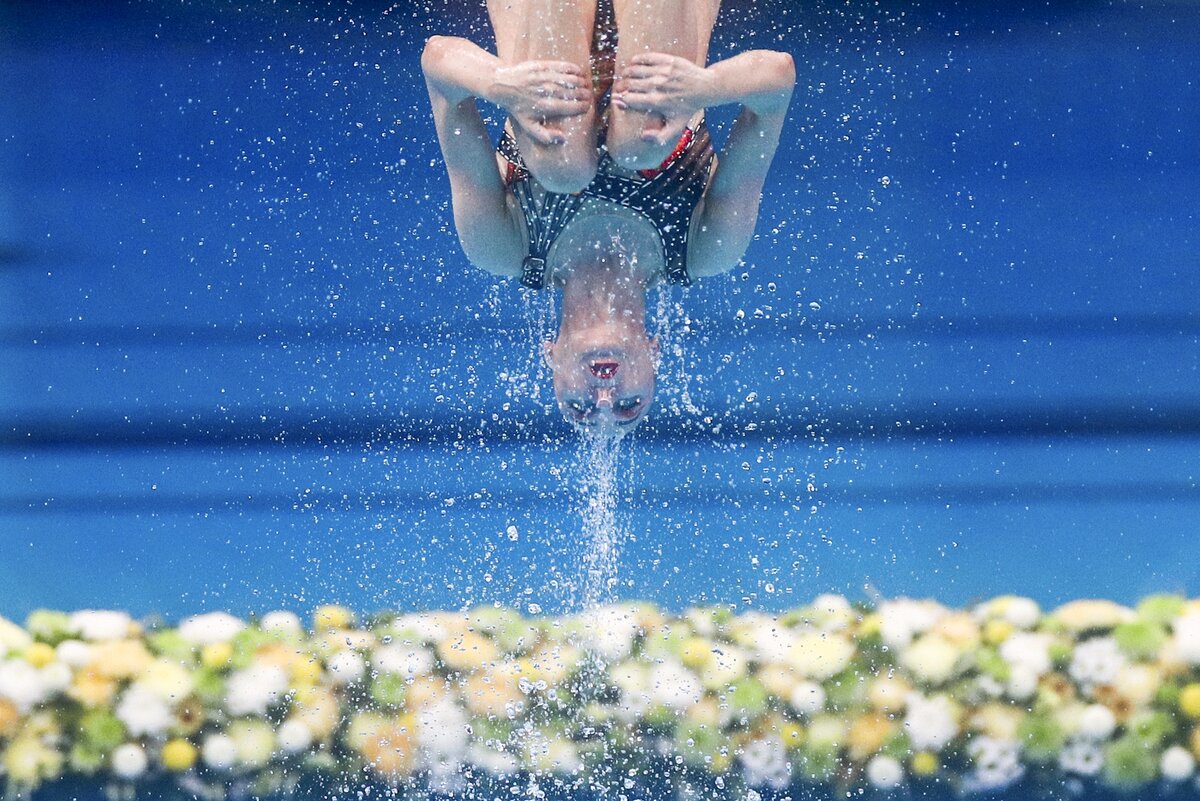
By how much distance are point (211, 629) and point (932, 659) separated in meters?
1.77

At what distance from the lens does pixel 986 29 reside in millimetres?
3863

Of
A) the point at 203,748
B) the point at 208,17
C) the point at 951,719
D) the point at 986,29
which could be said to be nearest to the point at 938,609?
the point at 951,719

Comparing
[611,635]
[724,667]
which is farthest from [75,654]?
[724,667]

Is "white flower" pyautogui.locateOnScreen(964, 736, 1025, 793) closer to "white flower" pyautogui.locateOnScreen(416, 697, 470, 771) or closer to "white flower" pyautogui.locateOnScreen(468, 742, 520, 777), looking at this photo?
"white flower" pyautogui.locateOnScreen(468, 742, 520, 777)

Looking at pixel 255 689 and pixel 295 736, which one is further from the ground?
pixel 255 689

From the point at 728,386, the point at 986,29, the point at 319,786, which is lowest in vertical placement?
the point at 319,786

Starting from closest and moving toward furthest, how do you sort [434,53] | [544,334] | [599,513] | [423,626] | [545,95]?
[545,95] < [434,53] < [423,626] < [599,513] < [544,334]

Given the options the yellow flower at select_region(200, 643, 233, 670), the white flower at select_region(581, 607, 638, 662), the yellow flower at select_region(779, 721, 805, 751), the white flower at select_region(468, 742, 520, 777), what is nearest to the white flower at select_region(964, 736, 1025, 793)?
the yellow flower at select_region(779, 721, 805, 751)

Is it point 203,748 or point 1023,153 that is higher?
point 1023,153

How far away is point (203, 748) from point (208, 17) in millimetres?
1946

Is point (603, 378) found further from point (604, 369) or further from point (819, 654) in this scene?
point (819, 654)

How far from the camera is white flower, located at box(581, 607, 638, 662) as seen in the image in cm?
336

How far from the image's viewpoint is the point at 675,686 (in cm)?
328

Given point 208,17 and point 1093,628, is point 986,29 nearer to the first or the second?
point 1093,628
